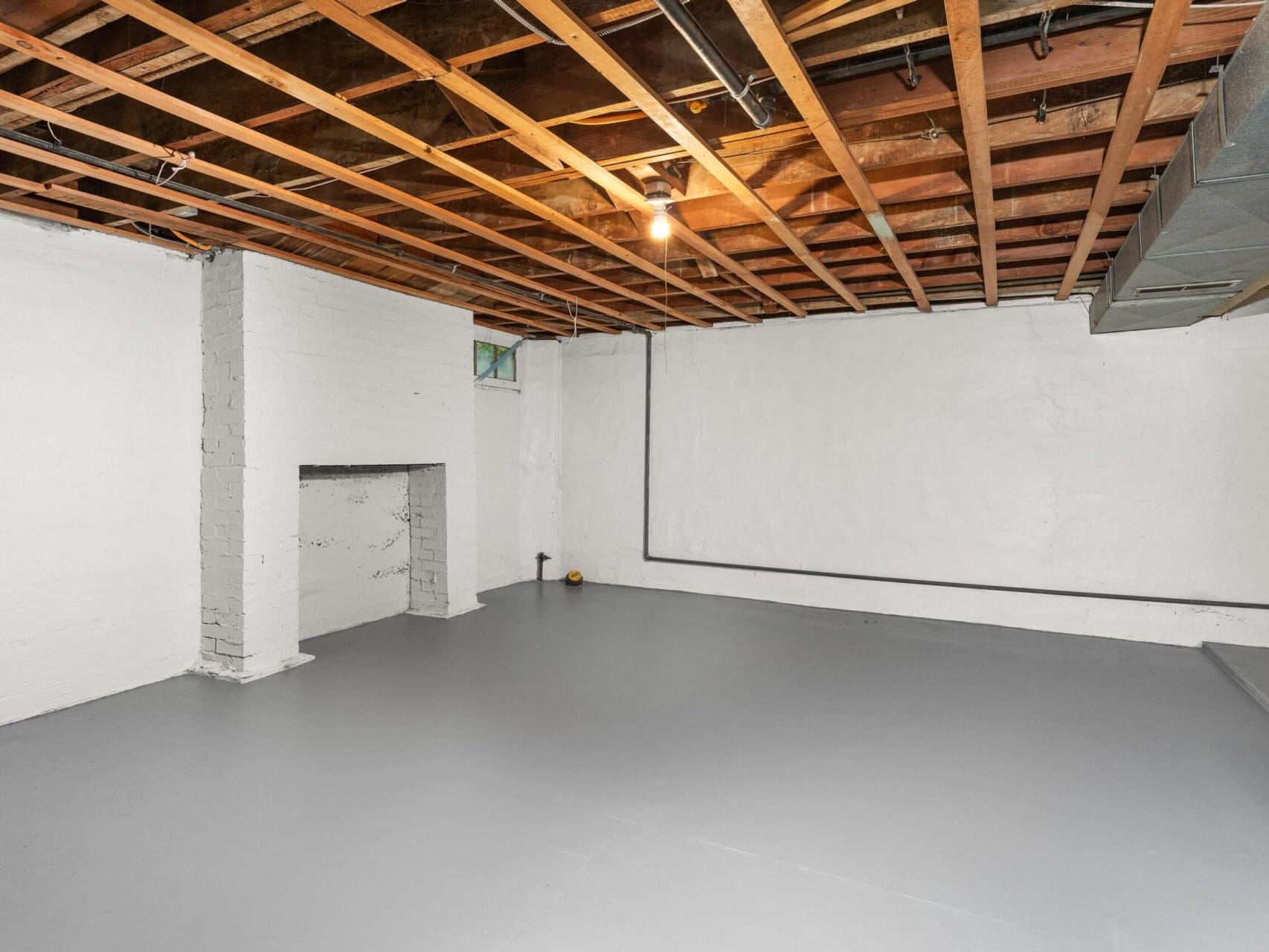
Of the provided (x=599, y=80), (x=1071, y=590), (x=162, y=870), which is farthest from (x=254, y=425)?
(x=1071, y=590)

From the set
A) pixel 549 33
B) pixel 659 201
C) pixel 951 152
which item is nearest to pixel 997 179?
pixel 951 152

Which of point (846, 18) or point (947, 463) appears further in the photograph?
point (947, 463)

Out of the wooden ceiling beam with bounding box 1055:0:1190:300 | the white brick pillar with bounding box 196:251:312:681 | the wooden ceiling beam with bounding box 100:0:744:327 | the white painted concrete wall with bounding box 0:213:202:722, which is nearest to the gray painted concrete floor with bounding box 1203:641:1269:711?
the wooden ceiling beam with bounding box 1055:0:1190:300

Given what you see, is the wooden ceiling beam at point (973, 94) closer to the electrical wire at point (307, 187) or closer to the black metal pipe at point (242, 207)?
the electrical wire at point (307, 187)

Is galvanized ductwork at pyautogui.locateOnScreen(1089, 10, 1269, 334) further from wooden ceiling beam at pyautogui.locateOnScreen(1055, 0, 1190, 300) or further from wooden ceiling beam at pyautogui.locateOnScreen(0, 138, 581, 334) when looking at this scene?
wooden ceiling beam at pyautogui.locateOnScreen(0, 138, 581, 334)

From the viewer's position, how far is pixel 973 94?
2080mm

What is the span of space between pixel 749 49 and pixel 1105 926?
2734 mm

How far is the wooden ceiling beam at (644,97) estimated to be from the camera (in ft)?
5.70

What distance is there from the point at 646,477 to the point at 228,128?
15.0ft

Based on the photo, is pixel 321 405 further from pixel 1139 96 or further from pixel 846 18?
pixel 1139 96

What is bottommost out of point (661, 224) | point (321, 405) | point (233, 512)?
point (233, 512)

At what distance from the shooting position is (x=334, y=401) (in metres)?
4.47

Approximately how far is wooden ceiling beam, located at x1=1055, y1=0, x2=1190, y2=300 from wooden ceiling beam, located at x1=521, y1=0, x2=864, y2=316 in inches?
49.5

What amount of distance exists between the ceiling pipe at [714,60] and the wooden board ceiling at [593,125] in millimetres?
70
